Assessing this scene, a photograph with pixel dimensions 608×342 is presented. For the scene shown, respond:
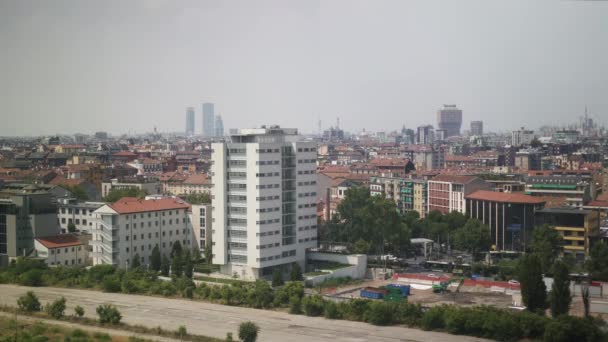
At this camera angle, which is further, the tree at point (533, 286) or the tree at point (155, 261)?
the tree at point (155, 261)

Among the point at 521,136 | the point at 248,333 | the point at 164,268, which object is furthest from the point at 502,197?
the point at 521,136

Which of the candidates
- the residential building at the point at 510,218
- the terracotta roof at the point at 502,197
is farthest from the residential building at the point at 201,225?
the terracotta roof at the point at 502,197

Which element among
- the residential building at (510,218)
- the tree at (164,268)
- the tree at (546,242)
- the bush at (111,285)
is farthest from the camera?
the residential building at (510,218)

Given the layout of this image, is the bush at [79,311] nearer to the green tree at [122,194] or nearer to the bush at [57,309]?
the bush at [57,309]

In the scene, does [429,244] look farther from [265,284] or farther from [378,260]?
[265,284]

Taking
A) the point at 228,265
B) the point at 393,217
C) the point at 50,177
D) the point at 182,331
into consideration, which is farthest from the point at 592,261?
the point at 50,177
